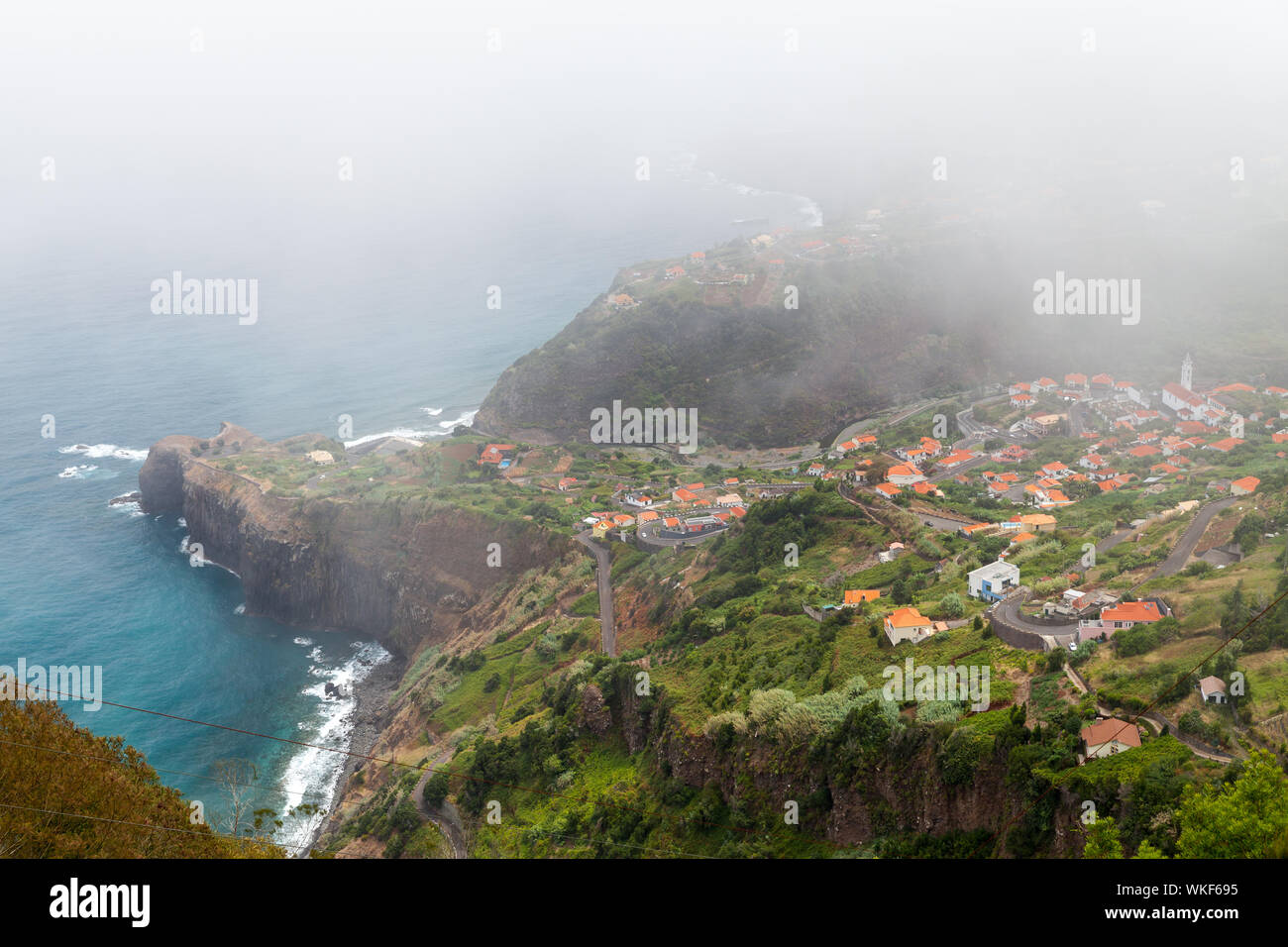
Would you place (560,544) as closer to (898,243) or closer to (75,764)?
(75,764)

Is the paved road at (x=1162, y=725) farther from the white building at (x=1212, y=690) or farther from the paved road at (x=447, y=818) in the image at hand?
the paved road at (x=447, y=818)

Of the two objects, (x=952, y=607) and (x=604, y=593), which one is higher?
(x=952, y=607)

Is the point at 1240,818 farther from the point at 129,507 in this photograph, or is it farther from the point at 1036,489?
the point at 129,507

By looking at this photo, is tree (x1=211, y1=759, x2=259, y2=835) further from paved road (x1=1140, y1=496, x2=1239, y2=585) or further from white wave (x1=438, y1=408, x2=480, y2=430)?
white wave (x1=438, y1=408, x2=480, y2=430)

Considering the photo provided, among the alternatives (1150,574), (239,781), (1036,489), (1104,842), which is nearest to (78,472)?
(239,781)

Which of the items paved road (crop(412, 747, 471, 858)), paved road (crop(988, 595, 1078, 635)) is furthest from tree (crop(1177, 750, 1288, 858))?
paved road (crop(412, 747, 471, 858))

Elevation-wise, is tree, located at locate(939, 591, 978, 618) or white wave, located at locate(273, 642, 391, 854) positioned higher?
tree, located at locate(939, 591, 978, 618)

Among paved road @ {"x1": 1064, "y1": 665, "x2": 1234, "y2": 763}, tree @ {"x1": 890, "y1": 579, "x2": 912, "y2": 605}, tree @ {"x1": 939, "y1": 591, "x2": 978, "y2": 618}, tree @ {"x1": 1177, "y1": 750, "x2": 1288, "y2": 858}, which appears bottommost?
tree @ {"x1": 890, "y1": 579, "x2": 912, "y2": 605}
